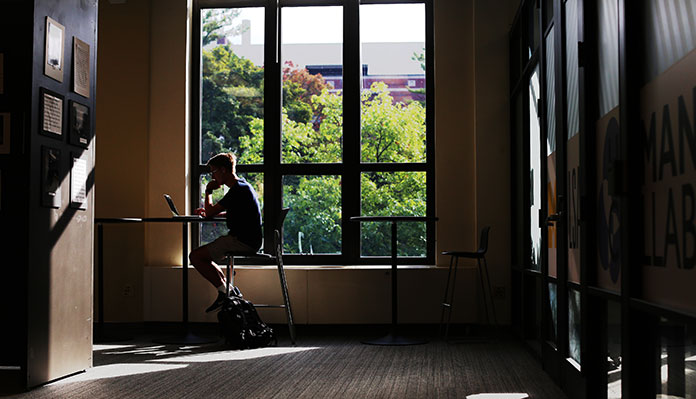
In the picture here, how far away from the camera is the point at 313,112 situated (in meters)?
6.86

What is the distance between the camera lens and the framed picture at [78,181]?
434cm

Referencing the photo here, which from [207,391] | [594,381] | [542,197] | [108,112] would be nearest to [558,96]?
[542,197]

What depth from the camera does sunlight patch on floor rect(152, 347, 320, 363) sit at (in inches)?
195

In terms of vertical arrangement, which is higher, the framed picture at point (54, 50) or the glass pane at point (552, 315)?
the framed picture at point (54, 50)

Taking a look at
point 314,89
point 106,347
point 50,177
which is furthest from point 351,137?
point 50,177

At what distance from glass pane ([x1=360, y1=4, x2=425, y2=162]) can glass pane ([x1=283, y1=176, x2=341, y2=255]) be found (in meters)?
0.50

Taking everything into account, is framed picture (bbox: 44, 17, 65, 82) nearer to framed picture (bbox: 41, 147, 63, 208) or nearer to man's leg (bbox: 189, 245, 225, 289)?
framed picture (bbox: 41, 147, 63, 208)

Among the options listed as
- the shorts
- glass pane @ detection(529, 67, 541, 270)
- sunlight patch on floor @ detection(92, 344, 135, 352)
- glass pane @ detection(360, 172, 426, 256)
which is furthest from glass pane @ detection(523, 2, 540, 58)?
sunlight patch on floor @ detection(92, 344, 135, 352)

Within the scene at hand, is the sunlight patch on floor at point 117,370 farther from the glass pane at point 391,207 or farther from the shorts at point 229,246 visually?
the glass pane at point 391,207

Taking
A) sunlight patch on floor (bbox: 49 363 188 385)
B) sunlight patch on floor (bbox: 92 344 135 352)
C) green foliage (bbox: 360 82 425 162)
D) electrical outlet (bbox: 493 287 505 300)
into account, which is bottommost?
sunlight patch on floor (bbox: 92 344 135 352)

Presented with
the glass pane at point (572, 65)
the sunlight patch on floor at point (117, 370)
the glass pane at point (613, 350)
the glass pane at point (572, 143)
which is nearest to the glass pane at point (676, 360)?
the glass pane at point (613, 350)

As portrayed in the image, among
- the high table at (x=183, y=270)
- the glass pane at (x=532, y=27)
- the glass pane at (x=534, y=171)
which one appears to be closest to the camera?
the glass pane at (x=534, y=171)

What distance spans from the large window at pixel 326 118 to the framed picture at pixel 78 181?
2.39 meters

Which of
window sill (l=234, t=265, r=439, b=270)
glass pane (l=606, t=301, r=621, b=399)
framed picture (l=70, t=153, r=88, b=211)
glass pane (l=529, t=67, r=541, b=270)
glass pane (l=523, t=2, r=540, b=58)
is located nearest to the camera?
glass pane (l=606, t=301, r=621, b=399)
